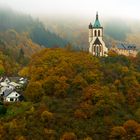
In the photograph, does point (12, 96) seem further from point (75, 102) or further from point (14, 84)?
point (75, 102)

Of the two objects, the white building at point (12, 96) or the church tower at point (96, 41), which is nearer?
the white building at point (12, 96)

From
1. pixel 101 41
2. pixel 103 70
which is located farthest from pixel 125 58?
pixel 101 41

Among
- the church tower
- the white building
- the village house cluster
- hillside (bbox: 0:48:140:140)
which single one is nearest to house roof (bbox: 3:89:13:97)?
the village house cluster

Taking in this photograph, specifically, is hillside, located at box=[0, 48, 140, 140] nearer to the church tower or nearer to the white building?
the white building

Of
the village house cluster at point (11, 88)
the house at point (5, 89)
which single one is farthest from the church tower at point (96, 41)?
the house at point (5, 89)

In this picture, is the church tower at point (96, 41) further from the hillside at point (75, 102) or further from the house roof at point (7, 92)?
the house roof at point (7, 92)

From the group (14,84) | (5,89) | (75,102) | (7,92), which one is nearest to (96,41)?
(14,84)
